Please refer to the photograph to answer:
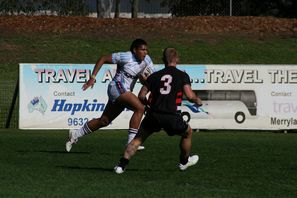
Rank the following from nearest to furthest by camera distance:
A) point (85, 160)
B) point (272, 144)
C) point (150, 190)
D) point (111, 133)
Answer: point (150, 190), point (85, 160), point (272, 144), point (111, 133)

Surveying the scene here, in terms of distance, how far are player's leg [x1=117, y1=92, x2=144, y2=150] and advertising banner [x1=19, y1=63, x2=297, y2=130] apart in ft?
25.8

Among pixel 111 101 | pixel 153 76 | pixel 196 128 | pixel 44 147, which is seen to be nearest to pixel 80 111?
pixel 196 128

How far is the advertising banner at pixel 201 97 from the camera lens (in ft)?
74.7

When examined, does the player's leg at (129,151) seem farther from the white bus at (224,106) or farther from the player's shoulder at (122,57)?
the white bus at (224,106)

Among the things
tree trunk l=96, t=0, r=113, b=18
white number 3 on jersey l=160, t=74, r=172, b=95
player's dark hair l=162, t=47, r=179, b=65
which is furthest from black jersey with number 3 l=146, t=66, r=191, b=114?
tree trunk l=96, t=0, r=113, b=18

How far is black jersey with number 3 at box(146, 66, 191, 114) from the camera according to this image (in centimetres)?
1229

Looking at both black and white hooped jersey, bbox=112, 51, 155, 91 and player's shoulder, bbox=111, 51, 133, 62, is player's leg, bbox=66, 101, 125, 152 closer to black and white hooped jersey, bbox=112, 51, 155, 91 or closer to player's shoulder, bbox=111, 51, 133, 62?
black and white hooped jersey, bbox=112, 51, 155, 91

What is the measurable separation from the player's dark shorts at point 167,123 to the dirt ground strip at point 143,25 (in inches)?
895

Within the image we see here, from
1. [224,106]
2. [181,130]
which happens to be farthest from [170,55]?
[224,106]

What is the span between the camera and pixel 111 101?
15195 mm

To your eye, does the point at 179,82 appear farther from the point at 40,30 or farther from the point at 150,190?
the point at 40,30

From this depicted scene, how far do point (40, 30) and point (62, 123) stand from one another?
44.4ft

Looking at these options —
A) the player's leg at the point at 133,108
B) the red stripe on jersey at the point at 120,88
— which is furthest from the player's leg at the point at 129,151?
the red stripe on jersey at the point at 120,88

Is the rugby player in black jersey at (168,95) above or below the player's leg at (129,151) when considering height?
above
